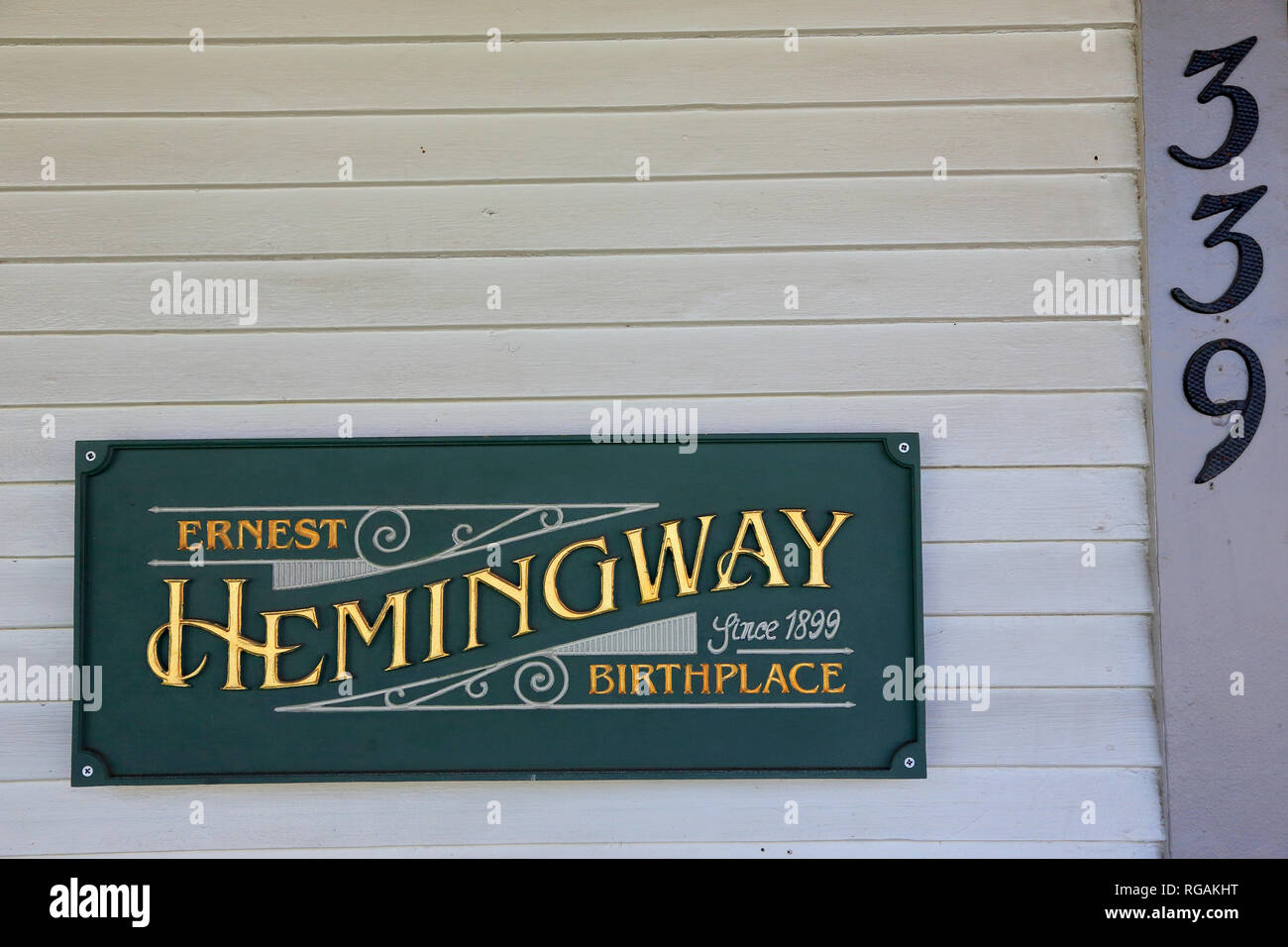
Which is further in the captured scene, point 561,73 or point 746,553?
point 561,73

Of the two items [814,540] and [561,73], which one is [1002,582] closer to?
[814,540]

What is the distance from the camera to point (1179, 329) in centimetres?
274

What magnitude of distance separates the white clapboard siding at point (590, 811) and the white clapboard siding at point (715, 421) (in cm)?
87

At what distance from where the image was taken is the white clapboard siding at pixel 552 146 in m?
2.82

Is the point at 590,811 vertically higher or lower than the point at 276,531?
lower

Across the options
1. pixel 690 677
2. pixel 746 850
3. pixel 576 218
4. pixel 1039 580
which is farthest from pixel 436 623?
pixel 1039 580

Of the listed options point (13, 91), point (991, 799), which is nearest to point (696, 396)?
point (991, 799)

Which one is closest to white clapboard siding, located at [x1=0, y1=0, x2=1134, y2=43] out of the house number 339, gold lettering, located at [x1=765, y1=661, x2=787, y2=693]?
the house number 339

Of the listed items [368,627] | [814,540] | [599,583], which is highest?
[814,540]

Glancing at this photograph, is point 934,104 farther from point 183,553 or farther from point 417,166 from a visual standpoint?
point 183,553

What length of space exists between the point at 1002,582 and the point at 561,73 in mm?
1880

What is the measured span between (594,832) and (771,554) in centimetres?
90

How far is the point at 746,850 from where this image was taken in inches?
107

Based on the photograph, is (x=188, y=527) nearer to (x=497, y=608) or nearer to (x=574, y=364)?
(x=497, y=608)
